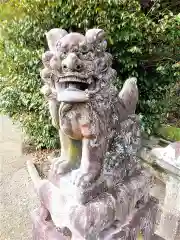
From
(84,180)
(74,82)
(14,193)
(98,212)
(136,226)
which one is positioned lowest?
(14,193)

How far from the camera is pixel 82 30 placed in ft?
9.31

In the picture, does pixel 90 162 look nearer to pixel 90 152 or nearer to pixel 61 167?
pixel 90 152

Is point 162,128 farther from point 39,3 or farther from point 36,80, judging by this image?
point 39,3

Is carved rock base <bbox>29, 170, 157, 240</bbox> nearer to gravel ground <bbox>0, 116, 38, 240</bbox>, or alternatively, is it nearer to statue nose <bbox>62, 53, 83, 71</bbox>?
statue nose <bbox>62, 53, 83, 71</bbox>

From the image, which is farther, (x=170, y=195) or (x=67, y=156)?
(x=170, y=195)

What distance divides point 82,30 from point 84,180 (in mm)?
2024

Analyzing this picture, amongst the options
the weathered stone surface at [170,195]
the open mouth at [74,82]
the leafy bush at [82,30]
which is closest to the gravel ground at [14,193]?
the leafy bush at [82,30]

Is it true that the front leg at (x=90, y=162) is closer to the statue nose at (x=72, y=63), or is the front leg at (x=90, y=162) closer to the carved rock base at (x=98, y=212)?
the carved rock base at (x=98, y=212)

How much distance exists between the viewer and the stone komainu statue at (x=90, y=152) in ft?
3.45

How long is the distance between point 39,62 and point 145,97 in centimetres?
121

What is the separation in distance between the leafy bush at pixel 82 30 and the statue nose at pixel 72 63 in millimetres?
1704

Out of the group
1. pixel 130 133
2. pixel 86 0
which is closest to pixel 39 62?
pixel 86 0

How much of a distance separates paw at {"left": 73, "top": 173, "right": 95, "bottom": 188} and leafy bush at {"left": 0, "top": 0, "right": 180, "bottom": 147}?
1768 mm

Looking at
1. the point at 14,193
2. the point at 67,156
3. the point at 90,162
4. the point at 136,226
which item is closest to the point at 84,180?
the point at 90,162
